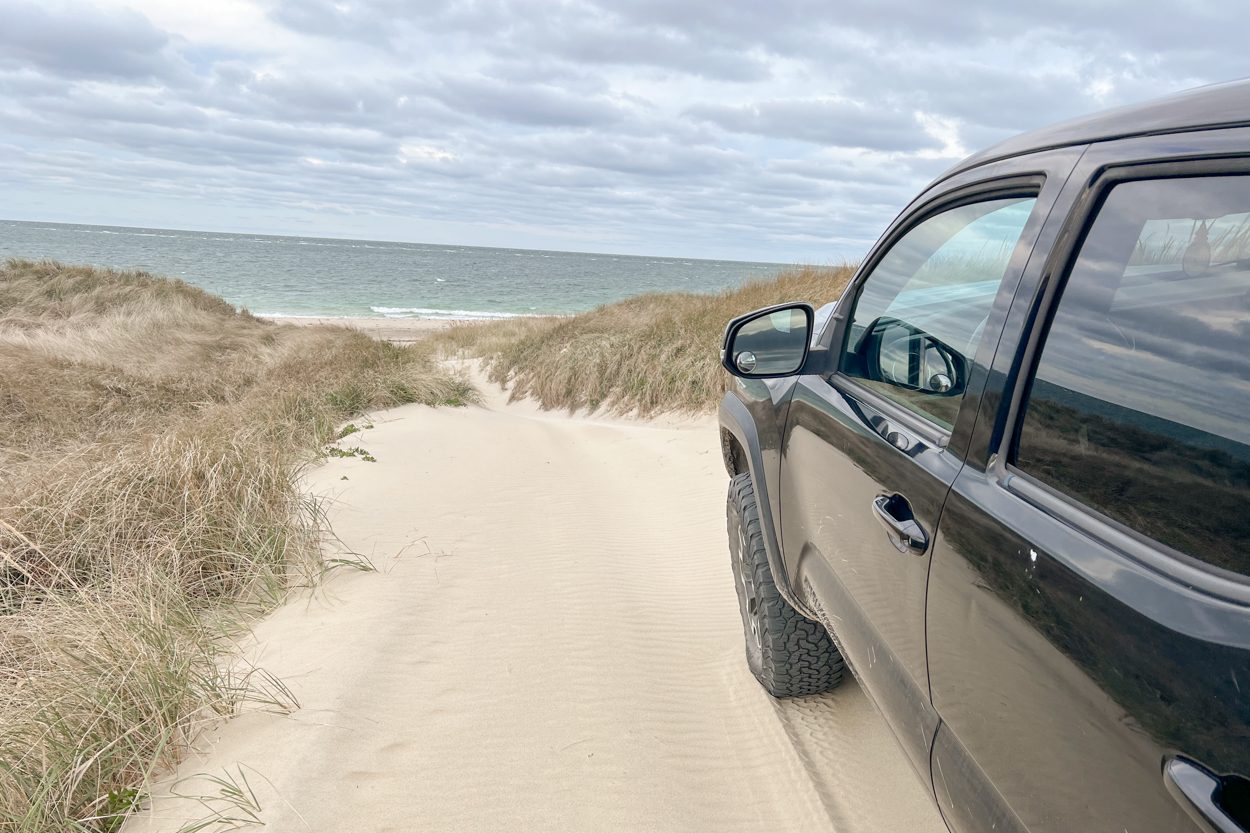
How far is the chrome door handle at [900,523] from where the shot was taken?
1.57 metres

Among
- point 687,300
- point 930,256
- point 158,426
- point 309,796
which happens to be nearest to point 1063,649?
point 930,256

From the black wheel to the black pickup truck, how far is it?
0.87 meters

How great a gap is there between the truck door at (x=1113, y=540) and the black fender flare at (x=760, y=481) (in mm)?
1170

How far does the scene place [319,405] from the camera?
8.78 metres

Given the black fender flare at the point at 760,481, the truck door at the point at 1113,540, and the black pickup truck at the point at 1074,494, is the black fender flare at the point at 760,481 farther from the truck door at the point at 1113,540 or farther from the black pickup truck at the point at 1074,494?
the truck door at the point at 1113,540

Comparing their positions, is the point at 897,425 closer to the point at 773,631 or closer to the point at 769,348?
the point at 769,348

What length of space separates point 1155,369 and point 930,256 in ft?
3.26

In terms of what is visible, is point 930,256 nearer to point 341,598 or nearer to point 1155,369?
point 1155,369

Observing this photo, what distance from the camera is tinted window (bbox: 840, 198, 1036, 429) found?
1746 mm

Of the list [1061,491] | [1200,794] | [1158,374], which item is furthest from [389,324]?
[1200,794]

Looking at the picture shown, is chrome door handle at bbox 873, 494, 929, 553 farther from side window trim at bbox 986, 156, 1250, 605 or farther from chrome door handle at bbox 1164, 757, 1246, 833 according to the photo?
chrome door handle at bbox 1164, 757, 1246, 833

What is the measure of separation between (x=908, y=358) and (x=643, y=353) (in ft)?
31.3

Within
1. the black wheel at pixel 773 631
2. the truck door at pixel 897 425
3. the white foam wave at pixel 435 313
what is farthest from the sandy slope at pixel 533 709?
the white foam wave at pixel 435 313

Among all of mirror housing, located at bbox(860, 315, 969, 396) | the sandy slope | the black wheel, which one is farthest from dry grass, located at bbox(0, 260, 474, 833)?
mirror housing, located at bbox(860, 315, 969, 396)
